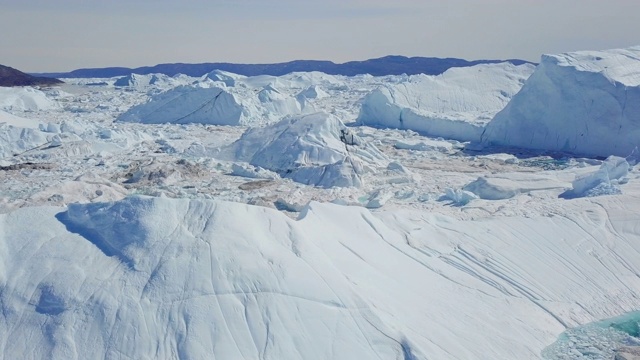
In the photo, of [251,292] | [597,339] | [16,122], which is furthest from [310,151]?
[16,122]

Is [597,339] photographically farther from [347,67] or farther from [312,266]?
[347,67]

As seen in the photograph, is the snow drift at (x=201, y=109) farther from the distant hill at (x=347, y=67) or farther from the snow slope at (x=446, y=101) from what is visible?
the distant hill at (x=347, y=67)

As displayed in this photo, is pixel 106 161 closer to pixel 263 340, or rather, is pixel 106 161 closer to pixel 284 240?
pixel 284 240

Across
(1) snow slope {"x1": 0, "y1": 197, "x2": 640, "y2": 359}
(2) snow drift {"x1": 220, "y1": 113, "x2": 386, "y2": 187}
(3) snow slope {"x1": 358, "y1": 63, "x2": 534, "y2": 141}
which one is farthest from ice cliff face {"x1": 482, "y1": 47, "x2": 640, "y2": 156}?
(1) snow slope {"x1": 0, "y1": 197, "x2": 640, "y2": 359}

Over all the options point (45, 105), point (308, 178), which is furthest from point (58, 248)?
point (45, 105)

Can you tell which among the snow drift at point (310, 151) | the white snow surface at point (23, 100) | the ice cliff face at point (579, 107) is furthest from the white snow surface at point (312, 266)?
the white snow surface at point (23, 100)

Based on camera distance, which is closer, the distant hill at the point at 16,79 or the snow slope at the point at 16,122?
the snow slope at the point at 16,122
